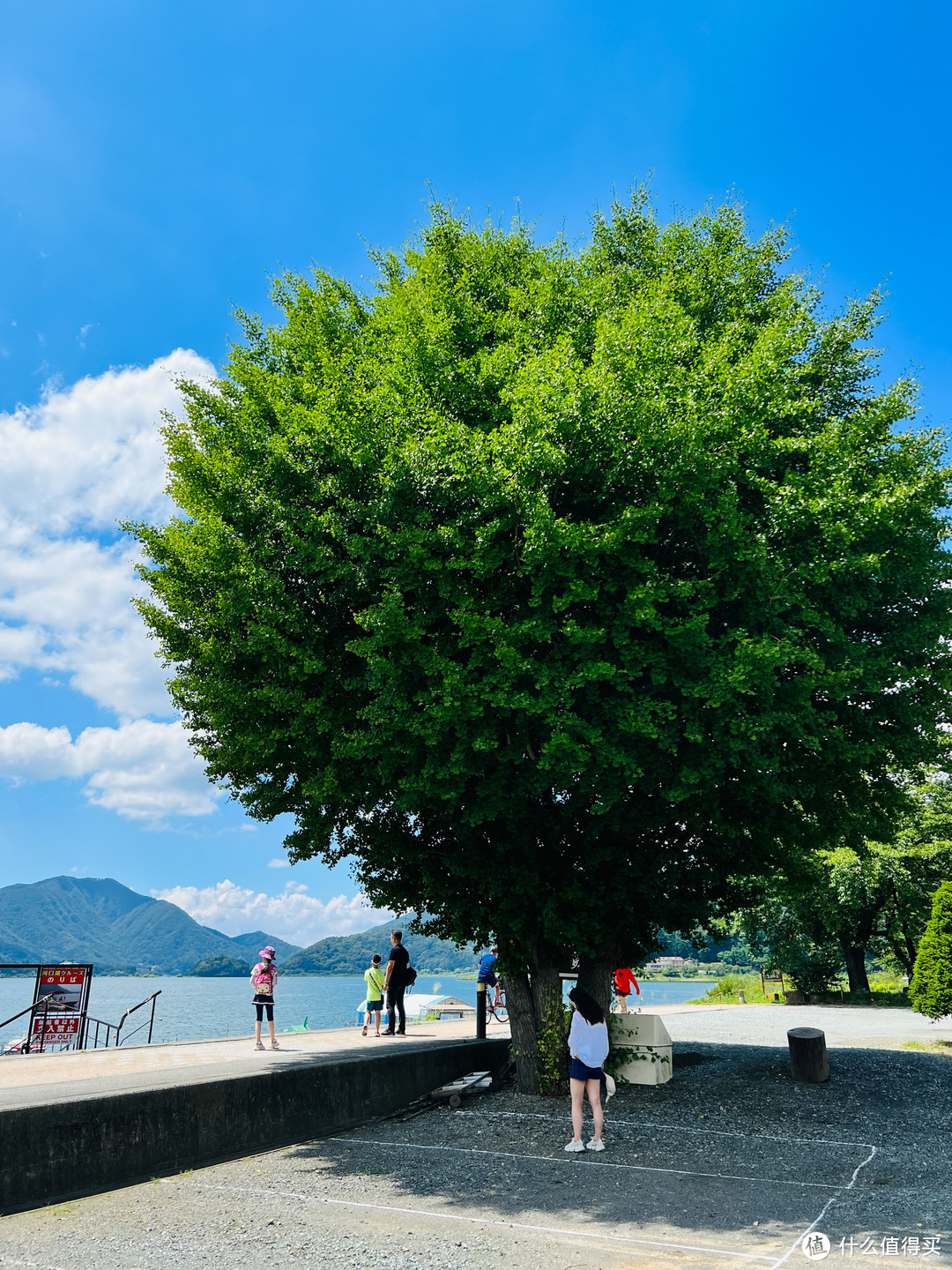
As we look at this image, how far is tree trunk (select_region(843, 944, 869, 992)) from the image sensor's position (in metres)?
35.4

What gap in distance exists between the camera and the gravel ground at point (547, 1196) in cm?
656

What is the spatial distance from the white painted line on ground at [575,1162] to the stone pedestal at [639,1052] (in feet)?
13.6

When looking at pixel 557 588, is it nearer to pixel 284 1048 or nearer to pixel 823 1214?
pixel 823 1214

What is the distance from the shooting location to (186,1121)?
991cm

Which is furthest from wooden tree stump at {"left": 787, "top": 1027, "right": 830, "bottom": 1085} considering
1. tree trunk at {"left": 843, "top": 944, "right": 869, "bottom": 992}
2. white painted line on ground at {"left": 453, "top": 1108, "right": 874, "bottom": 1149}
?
tree trunk at {"left": 843, "top": 944, "right": 869, "bottom": 992}

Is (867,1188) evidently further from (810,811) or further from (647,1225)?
(810,811)

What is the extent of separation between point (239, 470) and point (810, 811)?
10.6 m

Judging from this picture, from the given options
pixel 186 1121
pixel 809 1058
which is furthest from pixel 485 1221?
pixel 809 1058

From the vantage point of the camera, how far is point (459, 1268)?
6.20m

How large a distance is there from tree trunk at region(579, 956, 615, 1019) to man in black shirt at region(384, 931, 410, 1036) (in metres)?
4.90

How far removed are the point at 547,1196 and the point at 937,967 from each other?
13332 millimetres

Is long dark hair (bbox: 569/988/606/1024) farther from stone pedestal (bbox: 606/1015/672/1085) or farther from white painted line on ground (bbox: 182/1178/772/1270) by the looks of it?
stone pedestal (bbox: 606/1015/672/1085)

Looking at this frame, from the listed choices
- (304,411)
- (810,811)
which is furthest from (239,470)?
(810,811)

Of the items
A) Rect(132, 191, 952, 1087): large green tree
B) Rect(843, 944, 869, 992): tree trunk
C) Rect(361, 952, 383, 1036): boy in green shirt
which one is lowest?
Rect(843, 944, 869, 992): tree trunk
